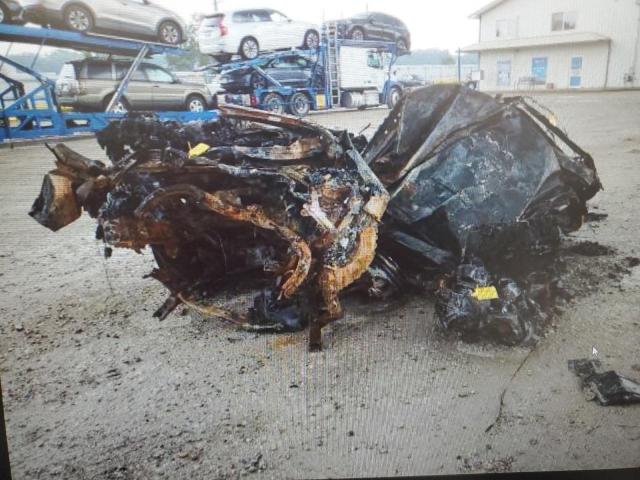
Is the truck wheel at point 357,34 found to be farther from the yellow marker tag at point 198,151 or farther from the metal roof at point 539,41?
the yellow marker tag at point 198,151

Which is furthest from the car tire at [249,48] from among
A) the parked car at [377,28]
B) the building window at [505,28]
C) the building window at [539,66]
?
the building window at [539,66]

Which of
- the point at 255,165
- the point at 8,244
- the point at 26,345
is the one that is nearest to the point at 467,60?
the point at 255,165

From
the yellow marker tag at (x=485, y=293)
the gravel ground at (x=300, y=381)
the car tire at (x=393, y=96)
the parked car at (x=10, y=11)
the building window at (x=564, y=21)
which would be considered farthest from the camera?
the car tire at (x=393, y=96)

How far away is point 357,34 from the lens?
8.04 ft

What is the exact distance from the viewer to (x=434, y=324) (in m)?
2.40

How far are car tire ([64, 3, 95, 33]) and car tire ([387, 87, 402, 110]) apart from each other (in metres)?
1.79

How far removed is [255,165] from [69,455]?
4.82 ft

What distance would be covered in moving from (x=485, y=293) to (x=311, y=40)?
1.66 metres

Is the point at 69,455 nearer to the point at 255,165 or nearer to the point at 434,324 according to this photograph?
the point at 255,165

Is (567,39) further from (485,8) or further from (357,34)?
(357,34)

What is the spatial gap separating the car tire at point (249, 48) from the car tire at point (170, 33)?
36cm

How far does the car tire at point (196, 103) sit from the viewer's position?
8.08ft

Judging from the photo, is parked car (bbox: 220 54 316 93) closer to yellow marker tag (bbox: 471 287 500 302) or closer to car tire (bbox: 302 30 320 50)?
car tire (bbox: 302 30 320 50)

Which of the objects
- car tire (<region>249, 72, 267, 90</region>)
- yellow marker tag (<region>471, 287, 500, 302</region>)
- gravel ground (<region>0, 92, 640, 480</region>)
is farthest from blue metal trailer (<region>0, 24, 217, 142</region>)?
yellow marker tag (<region>471, 287, 500, 302</region>)
